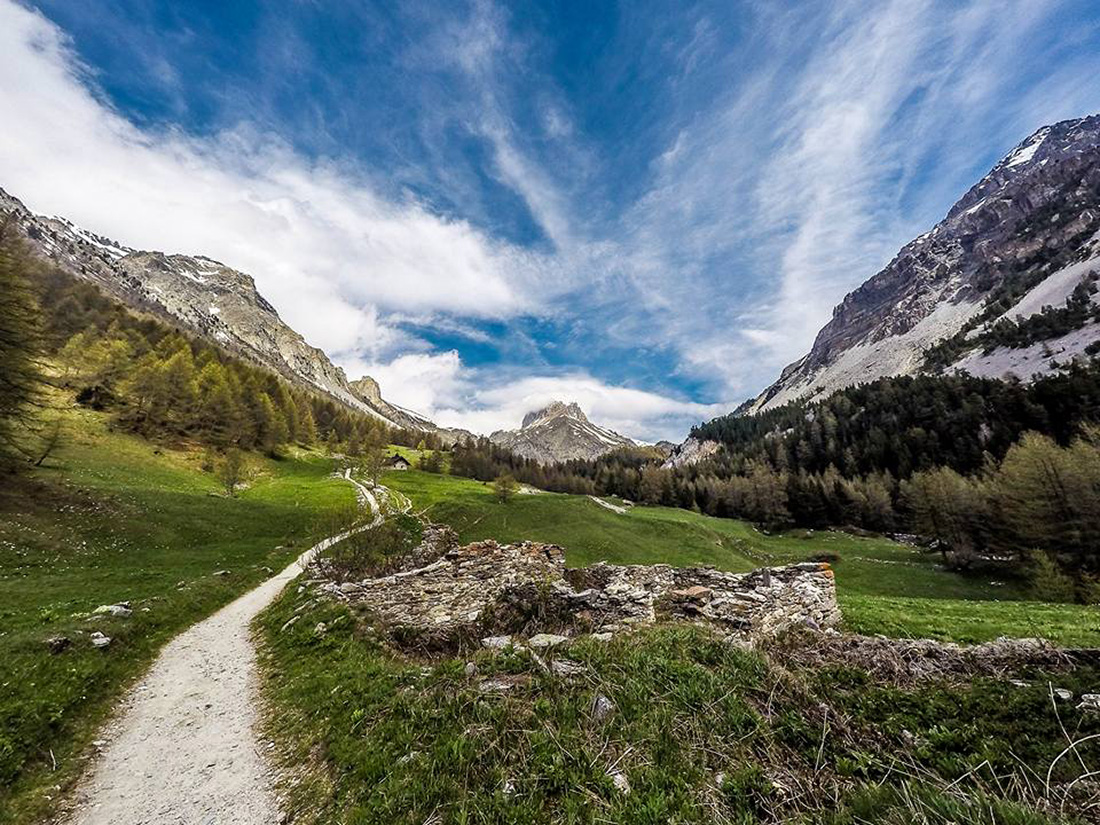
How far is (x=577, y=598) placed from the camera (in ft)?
54.4

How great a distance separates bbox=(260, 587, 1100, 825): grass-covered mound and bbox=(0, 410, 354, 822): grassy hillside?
16.4 ft

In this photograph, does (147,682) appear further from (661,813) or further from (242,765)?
(661,813)

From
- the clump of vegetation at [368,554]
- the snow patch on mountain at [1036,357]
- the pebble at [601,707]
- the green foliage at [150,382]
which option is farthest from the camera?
the snow patch on mountain at [1036,357]

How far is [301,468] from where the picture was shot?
87500 mm

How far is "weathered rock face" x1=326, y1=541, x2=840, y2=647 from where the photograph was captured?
1441 cm

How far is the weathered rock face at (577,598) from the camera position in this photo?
14406mm

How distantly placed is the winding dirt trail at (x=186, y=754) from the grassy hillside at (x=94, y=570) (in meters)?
0.68

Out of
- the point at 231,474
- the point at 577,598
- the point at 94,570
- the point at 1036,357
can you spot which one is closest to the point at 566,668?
the point at 577,598

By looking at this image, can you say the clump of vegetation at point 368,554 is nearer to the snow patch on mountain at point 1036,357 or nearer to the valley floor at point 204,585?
the valley floor at point 204,585

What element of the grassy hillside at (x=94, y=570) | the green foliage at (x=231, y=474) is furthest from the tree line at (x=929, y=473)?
the green foliage at (x=231, y=474)

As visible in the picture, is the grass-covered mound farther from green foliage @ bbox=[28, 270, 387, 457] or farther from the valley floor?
green foliage @ bbox=[28, 270, 387, 457]

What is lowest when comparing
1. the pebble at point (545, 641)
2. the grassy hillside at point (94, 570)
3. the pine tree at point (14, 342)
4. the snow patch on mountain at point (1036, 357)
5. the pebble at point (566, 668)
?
the grassy hillside at point (94, 570)

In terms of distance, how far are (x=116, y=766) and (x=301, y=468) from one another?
89.5 meters

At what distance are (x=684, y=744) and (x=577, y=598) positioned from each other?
10.1 metres
